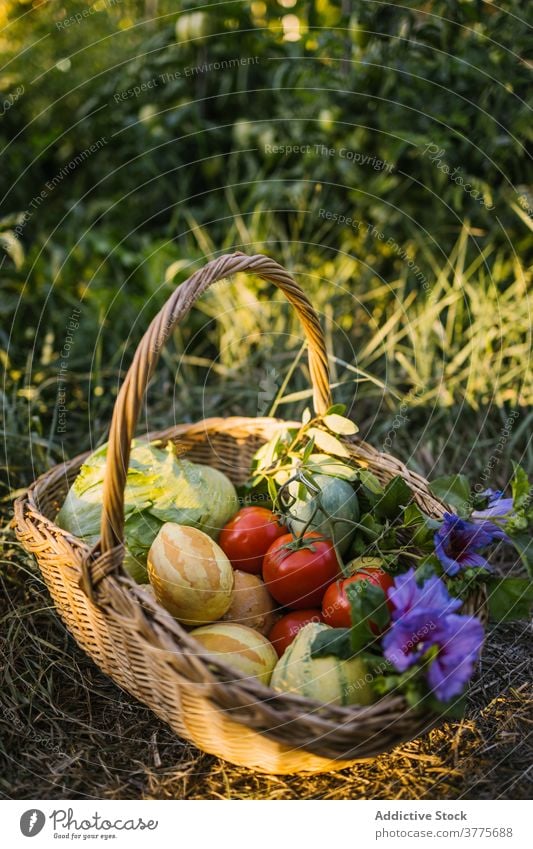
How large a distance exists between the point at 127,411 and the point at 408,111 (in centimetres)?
192

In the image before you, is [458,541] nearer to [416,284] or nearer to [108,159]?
[416,284]

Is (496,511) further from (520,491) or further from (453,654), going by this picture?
(453,654)

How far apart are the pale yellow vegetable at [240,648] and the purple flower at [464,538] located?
36cm

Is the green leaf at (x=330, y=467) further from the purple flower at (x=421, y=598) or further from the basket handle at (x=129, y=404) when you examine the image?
the basket handle at (x=129, y=404)

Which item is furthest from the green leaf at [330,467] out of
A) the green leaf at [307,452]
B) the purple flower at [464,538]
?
the purple flower at [464,538]

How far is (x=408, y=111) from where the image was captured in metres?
2.61

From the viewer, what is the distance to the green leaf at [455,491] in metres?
1.49

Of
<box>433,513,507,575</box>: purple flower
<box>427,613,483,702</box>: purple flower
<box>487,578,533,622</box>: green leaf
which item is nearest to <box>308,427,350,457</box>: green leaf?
<box>433,513,507,575</box>: purple flower

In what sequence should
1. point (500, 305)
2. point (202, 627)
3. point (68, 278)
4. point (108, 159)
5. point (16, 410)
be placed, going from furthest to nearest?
point (108, 159) → point (68, 278) → point (500, 305) → point (16, 410) → point (202, 627)

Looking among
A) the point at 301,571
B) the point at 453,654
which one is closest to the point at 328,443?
the point at 301,571

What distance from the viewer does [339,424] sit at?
1620 millimetres

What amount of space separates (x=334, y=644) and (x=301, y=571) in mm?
207

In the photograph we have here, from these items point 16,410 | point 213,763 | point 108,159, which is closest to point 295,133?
point 108,159
